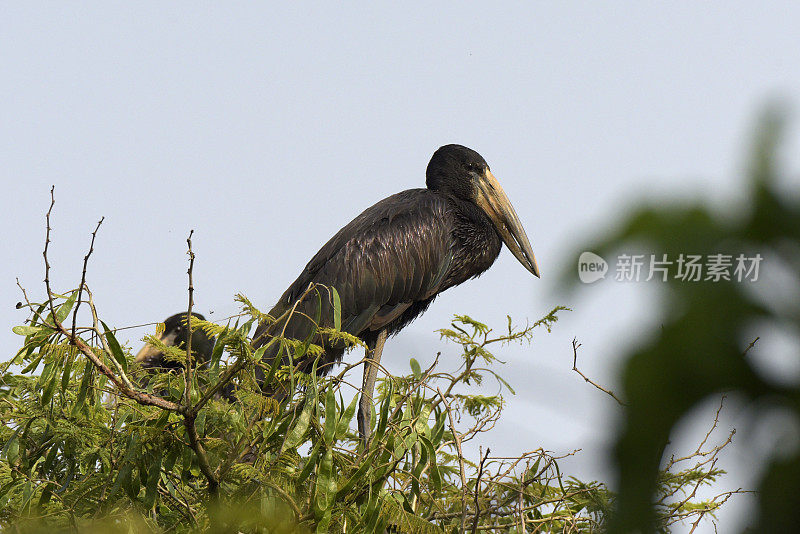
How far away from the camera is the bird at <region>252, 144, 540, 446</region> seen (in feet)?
21.7

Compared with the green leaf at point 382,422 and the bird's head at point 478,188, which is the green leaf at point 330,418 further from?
the bird's head at point 478,188

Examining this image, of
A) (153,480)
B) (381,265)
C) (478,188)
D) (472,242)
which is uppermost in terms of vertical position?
(478,188)

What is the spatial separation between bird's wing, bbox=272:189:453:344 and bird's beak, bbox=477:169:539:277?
64 centimetres

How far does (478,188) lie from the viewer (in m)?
7.54

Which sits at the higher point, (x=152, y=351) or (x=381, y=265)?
(x=381, y=265)

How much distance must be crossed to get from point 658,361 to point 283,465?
9.63ft

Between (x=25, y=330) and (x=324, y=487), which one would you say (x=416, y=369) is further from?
(x=25, y=330)

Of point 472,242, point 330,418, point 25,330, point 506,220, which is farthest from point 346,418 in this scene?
point 506,220

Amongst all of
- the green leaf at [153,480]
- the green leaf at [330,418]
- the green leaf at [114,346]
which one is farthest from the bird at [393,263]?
the green leaf at [114,346]

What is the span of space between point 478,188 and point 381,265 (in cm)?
135

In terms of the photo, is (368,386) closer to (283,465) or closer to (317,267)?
(317,267)

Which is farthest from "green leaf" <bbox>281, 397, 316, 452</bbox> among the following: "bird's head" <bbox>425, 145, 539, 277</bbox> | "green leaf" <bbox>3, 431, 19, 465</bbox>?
"bird's head" <bbox>425, 145, 539, 277</bbox>

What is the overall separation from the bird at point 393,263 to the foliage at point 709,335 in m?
5.70

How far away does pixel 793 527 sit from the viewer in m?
0.51
